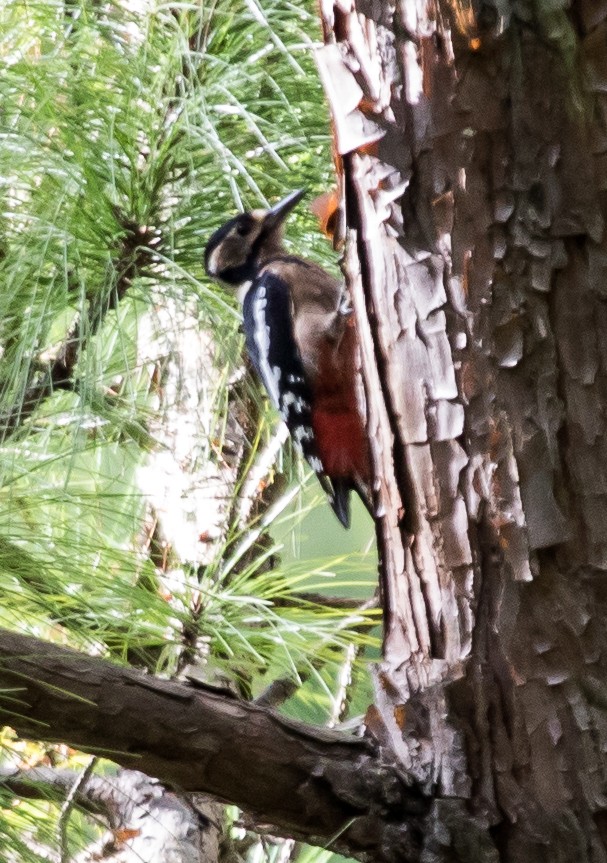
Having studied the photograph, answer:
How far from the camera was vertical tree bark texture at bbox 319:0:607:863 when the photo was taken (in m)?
0.65

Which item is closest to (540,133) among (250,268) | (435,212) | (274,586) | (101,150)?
(435,212)

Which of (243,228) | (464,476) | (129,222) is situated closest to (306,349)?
(243,228)

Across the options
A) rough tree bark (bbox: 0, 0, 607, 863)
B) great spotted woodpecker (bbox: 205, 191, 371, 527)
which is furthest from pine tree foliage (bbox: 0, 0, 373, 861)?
rough tree bark (bbox: 0, 0, 607, 863)

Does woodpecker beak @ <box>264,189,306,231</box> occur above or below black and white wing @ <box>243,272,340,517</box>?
above

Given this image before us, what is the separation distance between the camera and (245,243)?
1296 mm

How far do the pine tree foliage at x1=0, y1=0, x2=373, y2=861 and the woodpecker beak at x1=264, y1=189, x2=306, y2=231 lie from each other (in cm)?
2

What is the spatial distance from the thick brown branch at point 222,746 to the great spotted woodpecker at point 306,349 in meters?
0.49

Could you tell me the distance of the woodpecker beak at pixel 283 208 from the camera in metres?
1.15

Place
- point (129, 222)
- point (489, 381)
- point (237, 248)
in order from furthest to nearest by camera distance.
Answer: point (237, 248), point (129, 222), point (489, 381)

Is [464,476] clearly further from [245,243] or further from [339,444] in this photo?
[245,243]

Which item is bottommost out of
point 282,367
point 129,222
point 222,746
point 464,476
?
point 222,746

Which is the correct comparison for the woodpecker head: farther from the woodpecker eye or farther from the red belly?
the red belly

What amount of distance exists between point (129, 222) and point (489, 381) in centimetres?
47

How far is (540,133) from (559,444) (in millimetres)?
202
